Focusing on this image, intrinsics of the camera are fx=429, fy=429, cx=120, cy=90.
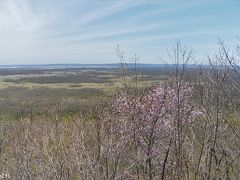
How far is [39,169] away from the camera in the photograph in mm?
12664

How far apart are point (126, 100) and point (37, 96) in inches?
3163

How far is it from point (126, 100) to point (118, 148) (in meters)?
1.05

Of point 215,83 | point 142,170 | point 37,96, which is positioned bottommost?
point 37,96

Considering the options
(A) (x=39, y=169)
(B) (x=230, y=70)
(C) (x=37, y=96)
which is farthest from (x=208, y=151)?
(C) (x=37, y=96)

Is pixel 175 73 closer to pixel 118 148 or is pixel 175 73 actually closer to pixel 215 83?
pixel 215 83

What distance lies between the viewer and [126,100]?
369 inches

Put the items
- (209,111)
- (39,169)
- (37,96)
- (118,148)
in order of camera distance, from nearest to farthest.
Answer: (209,111), (118,148), (39,169), (37,96)

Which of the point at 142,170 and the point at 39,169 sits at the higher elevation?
the point at 142,170

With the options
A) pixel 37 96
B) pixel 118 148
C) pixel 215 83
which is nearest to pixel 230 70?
pixel 215 83

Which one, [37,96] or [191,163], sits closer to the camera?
[191,163]

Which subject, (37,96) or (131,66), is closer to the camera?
(131,66)

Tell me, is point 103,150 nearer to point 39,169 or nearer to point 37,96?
point 39,169

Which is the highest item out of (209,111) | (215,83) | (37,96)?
(215,83)

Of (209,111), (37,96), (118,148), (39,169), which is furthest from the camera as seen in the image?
(37,96)
